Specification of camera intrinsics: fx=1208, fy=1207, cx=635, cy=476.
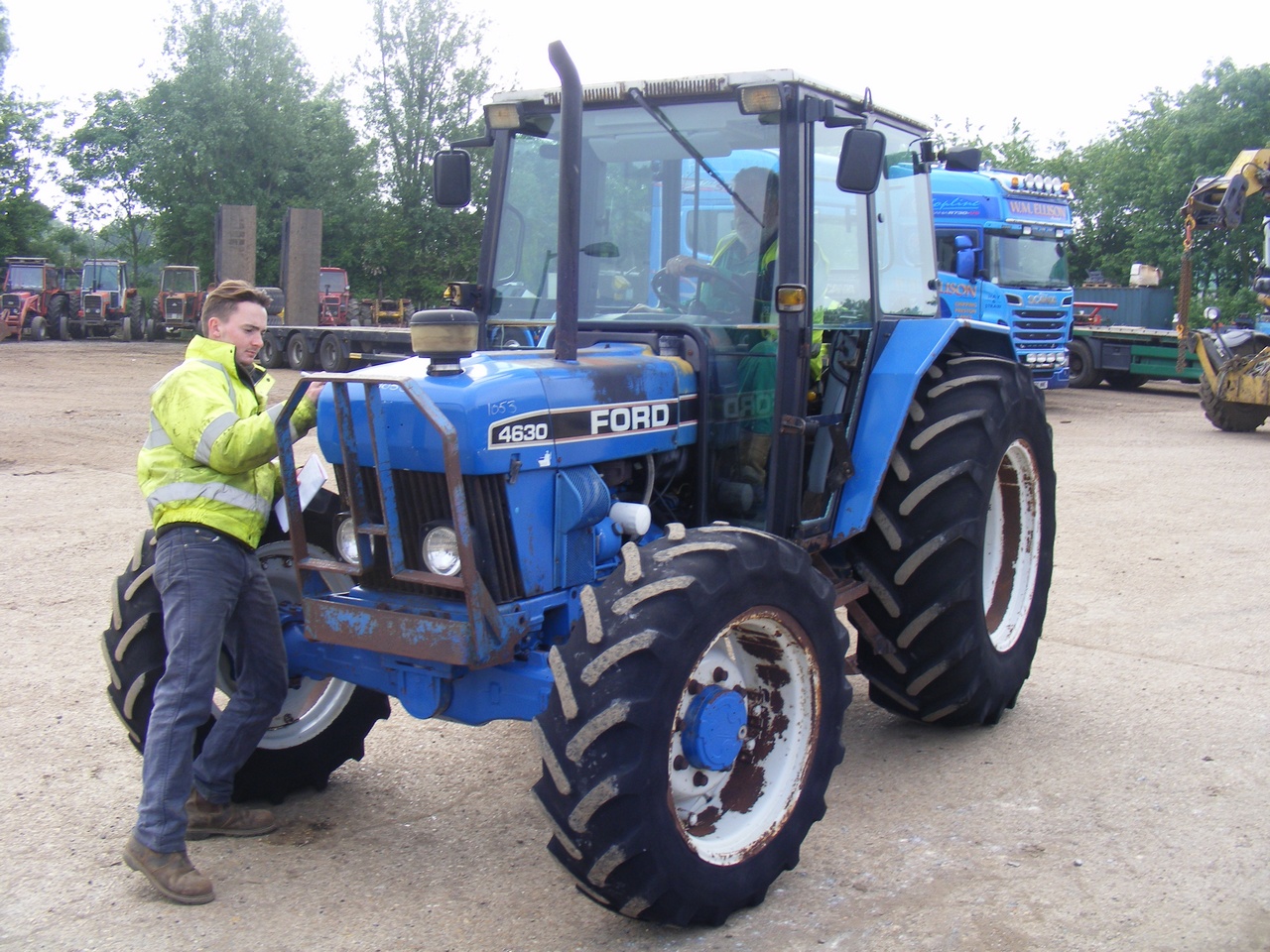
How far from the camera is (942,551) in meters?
4.58

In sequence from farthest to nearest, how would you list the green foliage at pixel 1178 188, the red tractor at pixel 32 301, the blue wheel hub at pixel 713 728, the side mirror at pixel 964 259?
1. the red tractor at pixel 32 301
2. the green foliage at pixel 1178 188
3. the side mirror at pixel 964 259
4. the blue wheel hub at pixel 713 728

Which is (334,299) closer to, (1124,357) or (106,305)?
(106,305)

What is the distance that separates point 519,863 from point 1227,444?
1392 centimetres

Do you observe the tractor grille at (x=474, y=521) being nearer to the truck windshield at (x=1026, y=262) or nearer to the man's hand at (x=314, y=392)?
the man's hand at (x=314, y=392)

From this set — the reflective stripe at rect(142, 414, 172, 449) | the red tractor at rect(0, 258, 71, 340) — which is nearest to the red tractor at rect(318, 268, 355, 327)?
the red tractor at rect(0, 258, 71, 340)

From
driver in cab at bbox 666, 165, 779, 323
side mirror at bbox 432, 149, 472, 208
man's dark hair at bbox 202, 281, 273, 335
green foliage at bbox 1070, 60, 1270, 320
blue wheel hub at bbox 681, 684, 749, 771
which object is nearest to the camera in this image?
blue wheel hub at bbox 681, 684, 749, 771

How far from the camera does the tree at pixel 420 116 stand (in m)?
41.4

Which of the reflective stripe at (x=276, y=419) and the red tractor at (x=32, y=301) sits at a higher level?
the red tractor at (x=32, y=301)

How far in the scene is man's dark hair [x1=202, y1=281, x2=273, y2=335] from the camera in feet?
12.4

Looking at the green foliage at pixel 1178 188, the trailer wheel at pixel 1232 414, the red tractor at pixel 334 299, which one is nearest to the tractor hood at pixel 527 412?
the trailer wheel at pixel 1232 414

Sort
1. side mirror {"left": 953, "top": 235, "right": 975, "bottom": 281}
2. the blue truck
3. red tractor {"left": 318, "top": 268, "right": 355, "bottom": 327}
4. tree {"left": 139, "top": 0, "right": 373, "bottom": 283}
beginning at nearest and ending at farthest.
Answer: side mirror {"left": 953, "top": 235, "right": 975, "bottom": 281}, the blue truck, red tractor {"left": 318, "top": 268, "right": 355, "bottom": 327}, tree {"left": 139, "top": 0, "right": 373, "bottom": 283}

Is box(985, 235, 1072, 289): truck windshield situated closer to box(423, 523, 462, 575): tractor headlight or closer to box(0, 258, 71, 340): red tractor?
box(423, 523, 462, 575): tractor headlight

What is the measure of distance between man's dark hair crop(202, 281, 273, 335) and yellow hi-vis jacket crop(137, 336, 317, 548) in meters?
0.09

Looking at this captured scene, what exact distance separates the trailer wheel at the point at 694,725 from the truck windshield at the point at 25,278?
3451cm
